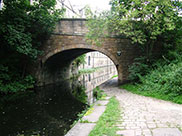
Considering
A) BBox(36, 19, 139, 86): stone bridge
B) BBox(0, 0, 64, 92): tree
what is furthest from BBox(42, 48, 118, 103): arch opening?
BBox(0, 0, 64, 92): tree

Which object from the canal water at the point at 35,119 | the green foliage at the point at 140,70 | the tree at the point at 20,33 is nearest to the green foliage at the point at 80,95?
the canal water at the point at 35,119

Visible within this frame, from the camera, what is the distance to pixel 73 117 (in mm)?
5449

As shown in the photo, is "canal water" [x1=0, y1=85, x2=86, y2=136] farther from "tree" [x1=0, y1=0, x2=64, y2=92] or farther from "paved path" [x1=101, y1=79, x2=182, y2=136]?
"tree" [x1=0, y1=0, x2=64, y2=92]

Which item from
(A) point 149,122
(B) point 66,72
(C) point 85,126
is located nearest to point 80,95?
(C) point 85,126

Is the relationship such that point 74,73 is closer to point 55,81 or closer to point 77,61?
point 77,61

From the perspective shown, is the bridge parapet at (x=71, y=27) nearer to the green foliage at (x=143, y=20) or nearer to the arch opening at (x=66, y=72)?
the arch opening at (x=66, y=72)

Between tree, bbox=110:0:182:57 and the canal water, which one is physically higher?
tree, bbox=110:0:182:57

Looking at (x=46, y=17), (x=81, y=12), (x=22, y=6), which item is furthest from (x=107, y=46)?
(x=81, y=12)

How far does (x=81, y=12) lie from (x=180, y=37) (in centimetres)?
1969

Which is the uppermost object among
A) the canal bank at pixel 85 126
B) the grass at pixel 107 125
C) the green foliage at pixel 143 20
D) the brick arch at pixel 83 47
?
the green foliage at pixel 143 20

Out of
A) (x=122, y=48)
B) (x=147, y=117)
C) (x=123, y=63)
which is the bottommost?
(x=147, y=117)

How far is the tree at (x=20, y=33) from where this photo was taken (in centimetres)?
904

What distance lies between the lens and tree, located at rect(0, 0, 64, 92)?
9039 millimetres

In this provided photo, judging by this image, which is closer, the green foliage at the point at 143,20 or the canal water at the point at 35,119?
the canal water at the point at 35,119
